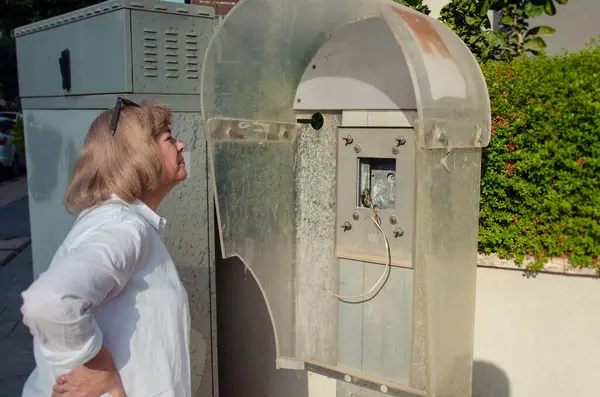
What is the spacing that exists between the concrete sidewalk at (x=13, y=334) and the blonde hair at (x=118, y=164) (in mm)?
2830

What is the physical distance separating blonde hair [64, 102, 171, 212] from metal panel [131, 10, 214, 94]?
85 centimetres

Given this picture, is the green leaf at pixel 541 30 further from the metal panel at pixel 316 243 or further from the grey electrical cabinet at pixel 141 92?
the grey electrical cabinet at pixel 141 92

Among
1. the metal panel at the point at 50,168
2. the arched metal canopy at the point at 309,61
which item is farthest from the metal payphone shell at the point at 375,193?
the metal panel at the point at 50,168

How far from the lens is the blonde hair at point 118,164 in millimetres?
1760

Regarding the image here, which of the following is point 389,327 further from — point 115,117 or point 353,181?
point 115,117

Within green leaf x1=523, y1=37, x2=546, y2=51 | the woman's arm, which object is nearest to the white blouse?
the woman's arm

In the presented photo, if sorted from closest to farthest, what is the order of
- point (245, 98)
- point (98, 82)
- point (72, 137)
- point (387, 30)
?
1. point (387, 30)
2. point (245, 98)
3. point (98, 82)
4. point (72, 137)

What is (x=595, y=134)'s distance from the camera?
2.50 m

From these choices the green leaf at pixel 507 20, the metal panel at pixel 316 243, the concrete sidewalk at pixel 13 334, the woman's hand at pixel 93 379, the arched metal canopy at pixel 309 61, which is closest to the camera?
the woman's hand at pixel 93 379

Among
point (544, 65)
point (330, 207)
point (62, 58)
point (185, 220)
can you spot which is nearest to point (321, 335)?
point (330, 207)

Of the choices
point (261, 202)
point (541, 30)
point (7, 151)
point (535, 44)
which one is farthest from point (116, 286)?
point (7, 151)

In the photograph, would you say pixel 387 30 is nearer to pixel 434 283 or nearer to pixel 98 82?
pixel 434 283

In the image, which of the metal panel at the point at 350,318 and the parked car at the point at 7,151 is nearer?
the metal panel at the point at 350,318

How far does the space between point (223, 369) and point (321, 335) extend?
935 mm
